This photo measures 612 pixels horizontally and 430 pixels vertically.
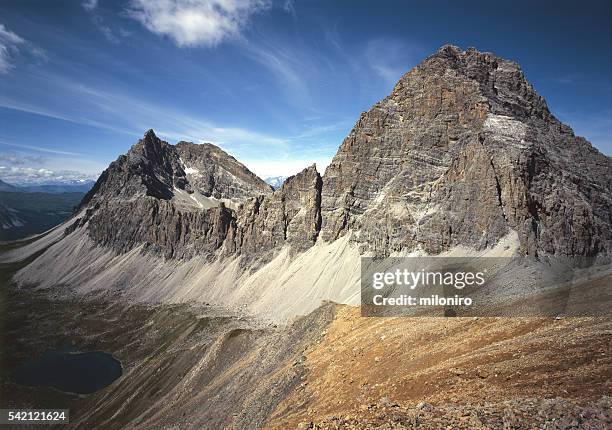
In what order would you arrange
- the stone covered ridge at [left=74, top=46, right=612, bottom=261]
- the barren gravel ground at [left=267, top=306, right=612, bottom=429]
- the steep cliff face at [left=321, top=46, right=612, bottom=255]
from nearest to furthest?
1. the barren gravel ground at [left=267, top=306, right=612, bottom=429]
2. the steep cliff face at [left=321, top=46, right=612, bottom=255]
3. the stone covered ridge at [left=74, top=46, right=612, bottom=261]

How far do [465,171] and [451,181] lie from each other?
452 centimetres

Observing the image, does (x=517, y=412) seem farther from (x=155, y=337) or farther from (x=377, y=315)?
(x=155, y=337)

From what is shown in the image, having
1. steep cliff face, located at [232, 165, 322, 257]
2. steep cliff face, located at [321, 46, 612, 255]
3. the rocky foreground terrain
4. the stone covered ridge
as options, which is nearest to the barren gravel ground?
the rocky foreground terrain

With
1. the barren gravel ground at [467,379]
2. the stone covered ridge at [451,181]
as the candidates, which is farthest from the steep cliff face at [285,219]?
the barren gravel ground at [467,379]

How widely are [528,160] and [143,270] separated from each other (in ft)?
492

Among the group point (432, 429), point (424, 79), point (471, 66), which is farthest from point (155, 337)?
point (471, 66)

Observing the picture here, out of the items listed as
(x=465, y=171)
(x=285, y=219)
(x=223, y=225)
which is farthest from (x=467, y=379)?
(x=223, y=225)

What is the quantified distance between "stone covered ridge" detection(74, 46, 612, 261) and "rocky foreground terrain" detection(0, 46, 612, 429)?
1.68 ft

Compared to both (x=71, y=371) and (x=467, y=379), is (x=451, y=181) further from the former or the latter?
(x=71, y=371)

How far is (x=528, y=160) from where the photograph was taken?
84562 millimetres

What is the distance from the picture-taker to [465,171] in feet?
306

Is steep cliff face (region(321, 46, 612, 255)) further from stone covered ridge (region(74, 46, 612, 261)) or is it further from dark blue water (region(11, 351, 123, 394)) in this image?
dark blue water (region(11, 351, 123, 394))

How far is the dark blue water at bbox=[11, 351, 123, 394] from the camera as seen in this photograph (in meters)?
89.0

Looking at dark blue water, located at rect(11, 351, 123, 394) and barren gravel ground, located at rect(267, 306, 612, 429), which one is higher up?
barren gravel ground, located at rect(267, 306, 612, 429)
